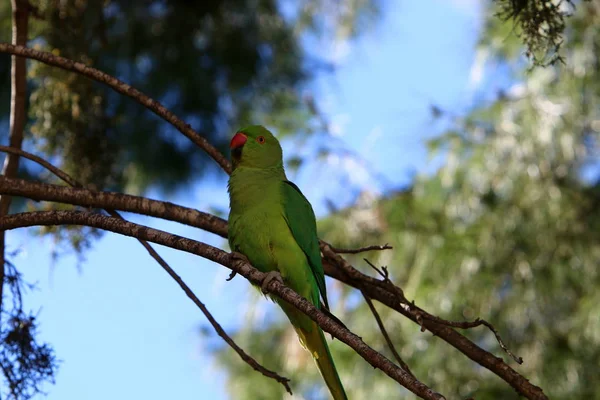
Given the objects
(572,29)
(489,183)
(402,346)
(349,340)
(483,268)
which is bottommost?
(349,340)

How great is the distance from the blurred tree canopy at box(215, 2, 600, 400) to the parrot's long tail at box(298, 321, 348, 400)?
2813 mm

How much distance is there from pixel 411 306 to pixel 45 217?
1.17 meters

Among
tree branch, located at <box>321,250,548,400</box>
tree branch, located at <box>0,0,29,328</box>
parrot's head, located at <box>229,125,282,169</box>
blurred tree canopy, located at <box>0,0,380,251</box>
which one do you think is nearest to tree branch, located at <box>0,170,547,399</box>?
tree branch, located at <box>321,250,548,400</box>

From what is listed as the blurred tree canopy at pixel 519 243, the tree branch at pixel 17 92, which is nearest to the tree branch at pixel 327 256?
the tree branch at pixel 17 92

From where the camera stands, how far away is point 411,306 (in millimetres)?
2426

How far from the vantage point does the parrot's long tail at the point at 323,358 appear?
238 cm

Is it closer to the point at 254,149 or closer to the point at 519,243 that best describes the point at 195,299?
the point at 254,149

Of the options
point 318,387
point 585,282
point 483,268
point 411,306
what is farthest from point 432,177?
point 411,306

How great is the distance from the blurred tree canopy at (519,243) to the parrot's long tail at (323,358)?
281 centimetres

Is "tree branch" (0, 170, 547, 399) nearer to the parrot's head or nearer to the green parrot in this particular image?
the green parrot

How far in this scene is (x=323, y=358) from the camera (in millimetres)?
2586

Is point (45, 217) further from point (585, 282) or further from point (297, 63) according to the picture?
point (585, 282)

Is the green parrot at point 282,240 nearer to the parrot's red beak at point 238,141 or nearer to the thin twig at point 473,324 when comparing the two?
the parrot's red beak at point 238,141

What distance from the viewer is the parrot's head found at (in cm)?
305
